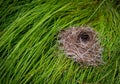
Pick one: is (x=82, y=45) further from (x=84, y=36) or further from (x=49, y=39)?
(x=49, y=39)

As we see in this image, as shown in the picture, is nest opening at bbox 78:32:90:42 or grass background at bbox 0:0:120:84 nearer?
grass background at bbox 0:0:120:84

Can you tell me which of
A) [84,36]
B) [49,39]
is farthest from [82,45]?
[49,39]

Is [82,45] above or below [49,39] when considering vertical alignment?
below

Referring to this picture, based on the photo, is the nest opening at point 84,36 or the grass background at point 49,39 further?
the nest opening at point 84,36

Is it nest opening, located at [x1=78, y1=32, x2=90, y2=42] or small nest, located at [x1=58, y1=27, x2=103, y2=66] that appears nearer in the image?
small nest, located at [x1=58, y1=27, x2=103, y2=66]
